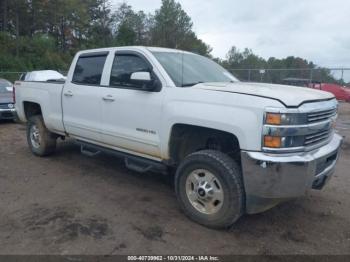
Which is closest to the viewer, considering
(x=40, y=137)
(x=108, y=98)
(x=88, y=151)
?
(x=108, y=98)

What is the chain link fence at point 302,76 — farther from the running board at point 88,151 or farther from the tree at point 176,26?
the tree at point 176,26

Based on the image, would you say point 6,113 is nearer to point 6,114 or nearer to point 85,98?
point 6,114

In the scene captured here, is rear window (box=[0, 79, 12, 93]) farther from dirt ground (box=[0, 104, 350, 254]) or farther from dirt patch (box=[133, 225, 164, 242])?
dirt patch (box=[133, 225, 164, 242])

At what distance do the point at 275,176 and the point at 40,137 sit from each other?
15.8ft

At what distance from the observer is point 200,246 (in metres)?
3.76

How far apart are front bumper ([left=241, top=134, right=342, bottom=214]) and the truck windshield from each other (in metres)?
1.41

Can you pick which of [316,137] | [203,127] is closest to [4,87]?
[203,127]

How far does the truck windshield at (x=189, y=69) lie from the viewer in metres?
4.70

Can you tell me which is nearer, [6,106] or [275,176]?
[275,176]

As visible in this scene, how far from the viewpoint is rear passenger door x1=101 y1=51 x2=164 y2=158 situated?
15.1 ft

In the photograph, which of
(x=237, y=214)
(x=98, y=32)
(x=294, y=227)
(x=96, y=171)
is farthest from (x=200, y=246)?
(x=98, y=32)

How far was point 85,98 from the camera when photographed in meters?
5.59

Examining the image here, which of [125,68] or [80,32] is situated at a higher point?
[80,32]

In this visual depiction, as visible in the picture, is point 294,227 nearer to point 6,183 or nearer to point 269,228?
point 269,228
